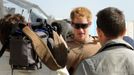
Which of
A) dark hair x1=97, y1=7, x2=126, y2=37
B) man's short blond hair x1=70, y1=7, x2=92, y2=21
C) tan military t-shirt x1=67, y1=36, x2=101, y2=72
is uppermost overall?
dark hair x1=97, y1=7, x2=126, y2=37

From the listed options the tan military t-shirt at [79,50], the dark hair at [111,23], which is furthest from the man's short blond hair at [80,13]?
the dark hair at [111,23]

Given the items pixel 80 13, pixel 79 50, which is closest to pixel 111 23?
pixel 79 50

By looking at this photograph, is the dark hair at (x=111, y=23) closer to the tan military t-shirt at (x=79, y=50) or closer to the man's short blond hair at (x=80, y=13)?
the tan military t-shirt at (x=79, y=50)

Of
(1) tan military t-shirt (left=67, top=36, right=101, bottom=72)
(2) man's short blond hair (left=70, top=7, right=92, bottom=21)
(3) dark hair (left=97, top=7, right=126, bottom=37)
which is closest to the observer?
(3) dark hair (left=97, top=7, right=126, bottom=37)

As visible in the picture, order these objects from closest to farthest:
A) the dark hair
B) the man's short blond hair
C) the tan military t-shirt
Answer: the dark hair, the tan military t-shirt, the man's short blond hair

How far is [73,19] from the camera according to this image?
408cm

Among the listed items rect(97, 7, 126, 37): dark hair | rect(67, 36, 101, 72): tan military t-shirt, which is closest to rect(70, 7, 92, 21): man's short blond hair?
rect(67, 36, 101, 72): tan military t-shirt

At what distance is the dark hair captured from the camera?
289 cm

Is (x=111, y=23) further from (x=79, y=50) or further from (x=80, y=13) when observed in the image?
(x=80, y=13)

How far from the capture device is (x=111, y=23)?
114 inches

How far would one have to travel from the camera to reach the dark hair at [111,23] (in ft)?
9.48

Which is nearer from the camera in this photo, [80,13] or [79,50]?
[79,50]

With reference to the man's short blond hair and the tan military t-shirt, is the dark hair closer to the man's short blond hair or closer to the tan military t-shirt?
the tan military t-shirt

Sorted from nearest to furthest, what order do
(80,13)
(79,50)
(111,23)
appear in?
(111,23)
(79,50)
(80,13)
